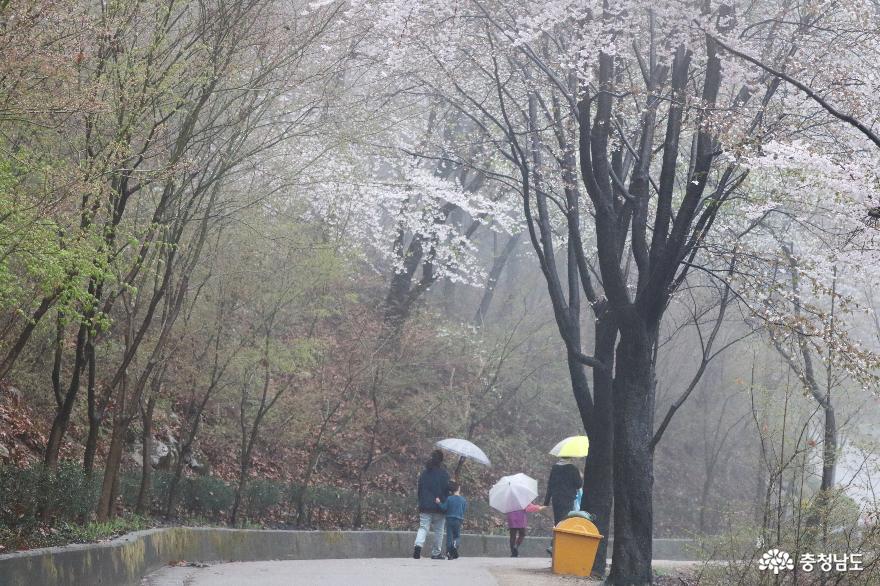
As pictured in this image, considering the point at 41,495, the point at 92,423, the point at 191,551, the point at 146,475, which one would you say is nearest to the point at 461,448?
the point at 146,475

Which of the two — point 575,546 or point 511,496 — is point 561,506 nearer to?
point 511,496

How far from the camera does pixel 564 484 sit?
18406 mm

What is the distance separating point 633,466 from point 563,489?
5.73 meters

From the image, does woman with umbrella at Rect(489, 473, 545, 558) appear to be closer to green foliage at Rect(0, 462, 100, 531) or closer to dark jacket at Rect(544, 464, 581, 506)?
dark jacket at Rect(544, 464, 581, 506)

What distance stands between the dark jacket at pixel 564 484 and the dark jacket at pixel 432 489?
219 centimetres

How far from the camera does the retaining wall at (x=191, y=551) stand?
7512 millimetres

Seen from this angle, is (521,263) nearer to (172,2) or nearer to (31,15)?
(172,2)

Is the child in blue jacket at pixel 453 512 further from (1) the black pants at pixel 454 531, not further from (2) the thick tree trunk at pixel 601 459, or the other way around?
(2) the thick tree trunk at pixel 601 459

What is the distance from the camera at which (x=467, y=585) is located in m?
11.8

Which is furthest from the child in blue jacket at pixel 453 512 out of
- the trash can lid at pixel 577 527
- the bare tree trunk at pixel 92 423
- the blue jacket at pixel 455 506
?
the bare tree trunk at pixel 92 423

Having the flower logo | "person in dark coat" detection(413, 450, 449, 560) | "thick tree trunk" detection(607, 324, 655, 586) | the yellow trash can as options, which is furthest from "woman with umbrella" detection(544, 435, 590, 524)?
the flower logo

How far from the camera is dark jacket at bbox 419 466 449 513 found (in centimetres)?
1702

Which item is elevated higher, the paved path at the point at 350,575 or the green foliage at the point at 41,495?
the green foliage at the point at 41,495

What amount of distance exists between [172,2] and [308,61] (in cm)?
272
